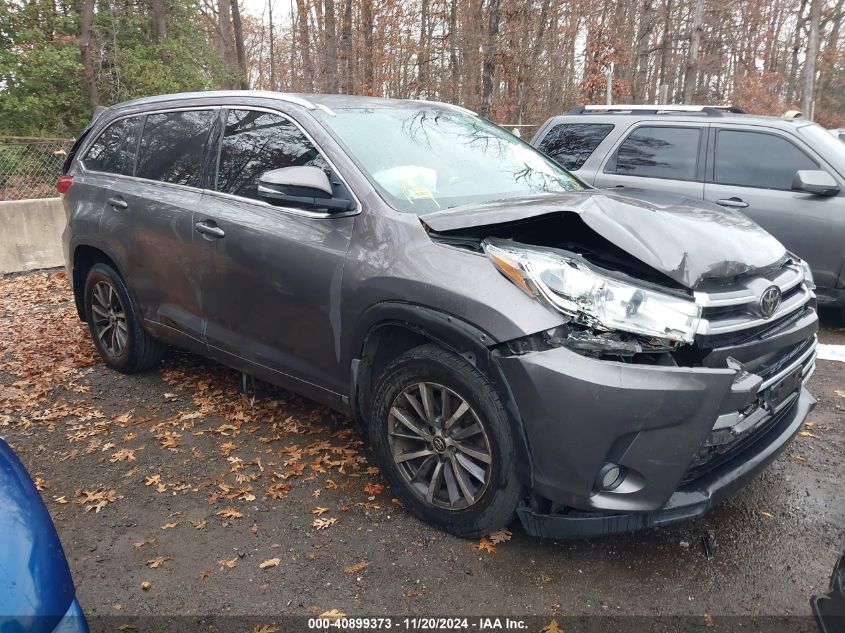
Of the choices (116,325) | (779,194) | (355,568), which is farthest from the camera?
(779,194)

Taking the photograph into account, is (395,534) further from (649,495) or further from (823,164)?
(823,164)

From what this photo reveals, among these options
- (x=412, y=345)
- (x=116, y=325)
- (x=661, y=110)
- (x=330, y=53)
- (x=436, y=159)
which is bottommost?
(x=116, y=325)

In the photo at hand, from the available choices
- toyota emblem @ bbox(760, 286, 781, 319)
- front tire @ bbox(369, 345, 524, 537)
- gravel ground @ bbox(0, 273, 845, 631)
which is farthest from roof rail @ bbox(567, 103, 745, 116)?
front tire @ bbox(369, 345, 524, 537)

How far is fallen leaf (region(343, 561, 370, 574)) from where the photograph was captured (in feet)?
8.94

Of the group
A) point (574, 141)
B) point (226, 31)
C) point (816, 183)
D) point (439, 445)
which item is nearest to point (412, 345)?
point (439, 445)

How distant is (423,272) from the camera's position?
274 centimetres

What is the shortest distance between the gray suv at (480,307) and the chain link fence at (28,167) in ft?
20.2

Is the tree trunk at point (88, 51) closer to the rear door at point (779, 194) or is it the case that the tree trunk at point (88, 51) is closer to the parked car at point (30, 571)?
the rear door at point (779, 194)

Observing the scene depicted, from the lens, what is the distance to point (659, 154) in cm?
644

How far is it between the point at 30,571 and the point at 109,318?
364 cm

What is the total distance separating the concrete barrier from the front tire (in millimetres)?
7823

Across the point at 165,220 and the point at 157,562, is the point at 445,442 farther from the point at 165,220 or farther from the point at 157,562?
the point at 165,220

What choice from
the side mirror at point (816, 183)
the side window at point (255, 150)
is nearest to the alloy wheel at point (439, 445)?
the side window at point (255, 150)

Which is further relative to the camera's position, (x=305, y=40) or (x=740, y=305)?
(x=305, y=40)
